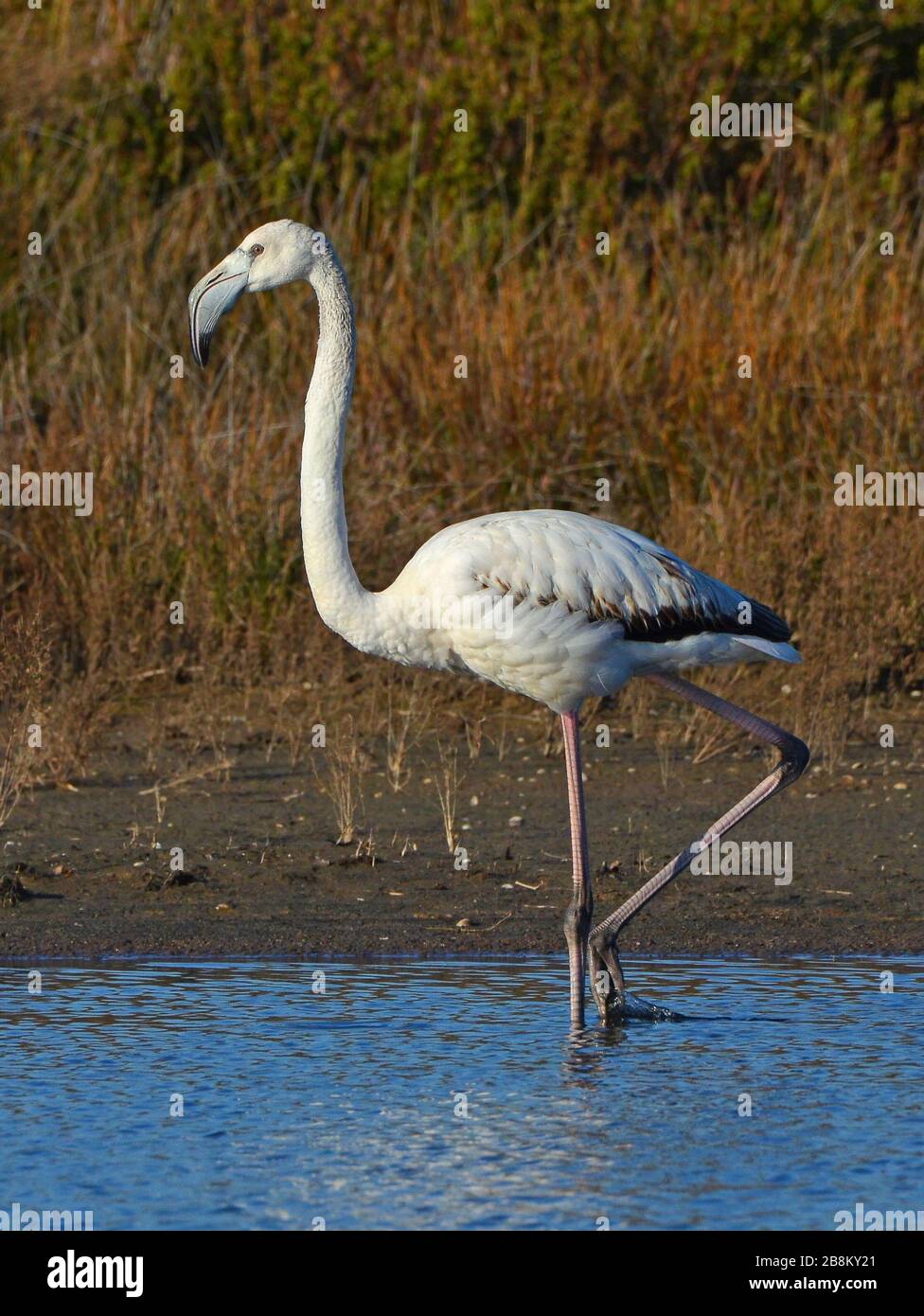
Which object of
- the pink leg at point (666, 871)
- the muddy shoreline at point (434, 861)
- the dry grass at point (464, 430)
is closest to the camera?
the pink leg at point (666, 871)

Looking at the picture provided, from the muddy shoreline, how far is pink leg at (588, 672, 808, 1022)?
0.50 metres

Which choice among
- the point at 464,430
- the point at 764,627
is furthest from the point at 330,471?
the point at 464,430

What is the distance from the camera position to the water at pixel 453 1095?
14.1 feet

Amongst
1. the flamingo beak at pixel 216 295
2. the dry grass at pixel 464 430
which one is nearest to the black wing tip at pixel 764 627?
the flamingo beak at pixel 216 295

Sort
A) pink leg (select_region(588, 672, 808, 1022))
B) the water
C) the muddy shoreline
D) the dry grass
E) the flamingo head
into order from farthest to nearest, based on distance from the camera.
Result: the dry grass, the muddy shoreline, the flamingo head, pink leg (select_region(588, 672, 808, 1022)), the water

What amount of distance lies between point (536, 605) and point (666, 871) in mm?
828

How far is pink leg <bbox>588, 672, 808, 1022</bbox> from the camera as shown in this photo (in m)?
5.69

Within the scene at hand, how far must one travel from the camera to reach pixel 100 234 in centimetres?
1255

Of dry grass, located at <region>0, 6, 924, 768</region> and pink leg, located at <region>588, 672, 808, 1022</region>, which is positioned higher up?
dry grass, located at <region>0, 6, 924, 768</region>

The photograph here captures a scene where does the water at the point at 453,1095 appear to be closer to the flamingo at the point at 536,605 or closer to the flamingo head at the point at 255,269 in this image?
the flamingo at the point at 536,605

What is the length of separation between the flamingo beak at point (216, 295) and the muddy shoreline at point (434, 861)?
5.72ft

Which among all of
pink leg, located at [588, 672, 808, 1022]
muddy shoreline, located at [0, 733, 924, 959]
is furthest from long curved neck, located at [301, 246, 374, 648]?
muddy shoreline, located at [0, 733, 924, 959]

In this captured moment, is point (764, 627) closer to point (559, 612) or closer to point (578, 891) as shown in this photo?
point (559, 612)

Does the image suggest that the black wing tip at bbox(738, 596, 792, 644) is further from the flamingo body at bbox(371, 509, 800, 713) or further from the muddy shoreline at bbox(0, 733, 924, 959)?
the muddy shoreline at bbox(0, 733, 924, 959)
